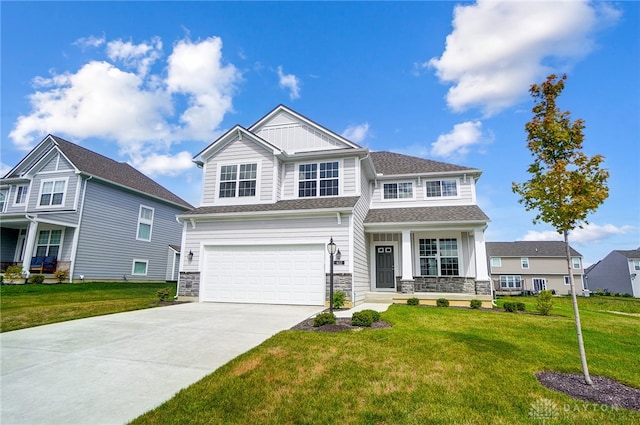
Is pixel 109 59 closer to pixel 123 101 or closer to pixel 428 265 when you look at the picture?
pixel 123 101

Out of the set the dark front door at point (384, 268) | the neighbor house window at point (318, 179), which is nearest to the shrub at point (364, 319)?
the neighbor house window at point (318, 179)

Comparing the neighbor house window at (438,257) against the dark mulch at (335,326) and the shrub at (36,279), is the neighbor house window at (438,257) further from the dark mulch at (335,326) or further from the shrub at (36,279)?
the shrub at (36,279)

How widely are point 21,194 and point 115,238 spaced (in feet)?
24.9

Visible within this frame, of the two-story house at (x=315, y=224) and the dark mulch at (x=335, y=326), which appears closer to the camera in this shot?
the dark mulch at (x=335, y=326)

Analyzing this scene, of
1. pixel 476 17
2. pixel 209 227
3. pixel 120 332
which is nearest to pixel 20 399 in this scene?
pixel 120 332

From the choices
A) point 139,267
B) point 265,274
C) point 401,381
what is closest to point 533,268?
point 265,274

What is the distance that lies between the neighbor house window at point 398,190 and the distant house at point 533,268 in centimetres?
2655

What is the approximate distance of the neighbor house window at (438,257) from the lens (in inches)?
585

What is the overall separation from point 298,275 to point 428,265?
6871 mm

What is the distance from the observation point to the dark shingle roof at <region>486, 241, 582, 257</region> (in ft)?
126

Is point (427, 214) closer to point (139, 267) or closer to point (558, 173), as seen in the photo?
point (558, 173)

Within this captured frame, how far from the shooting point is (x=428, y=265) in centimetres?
1515

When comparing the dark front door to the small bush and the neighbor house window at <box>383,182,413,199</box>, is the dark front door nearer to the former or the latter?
the small bush

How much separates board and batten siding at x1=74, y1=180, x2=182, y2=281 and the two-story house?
9.05 metres
